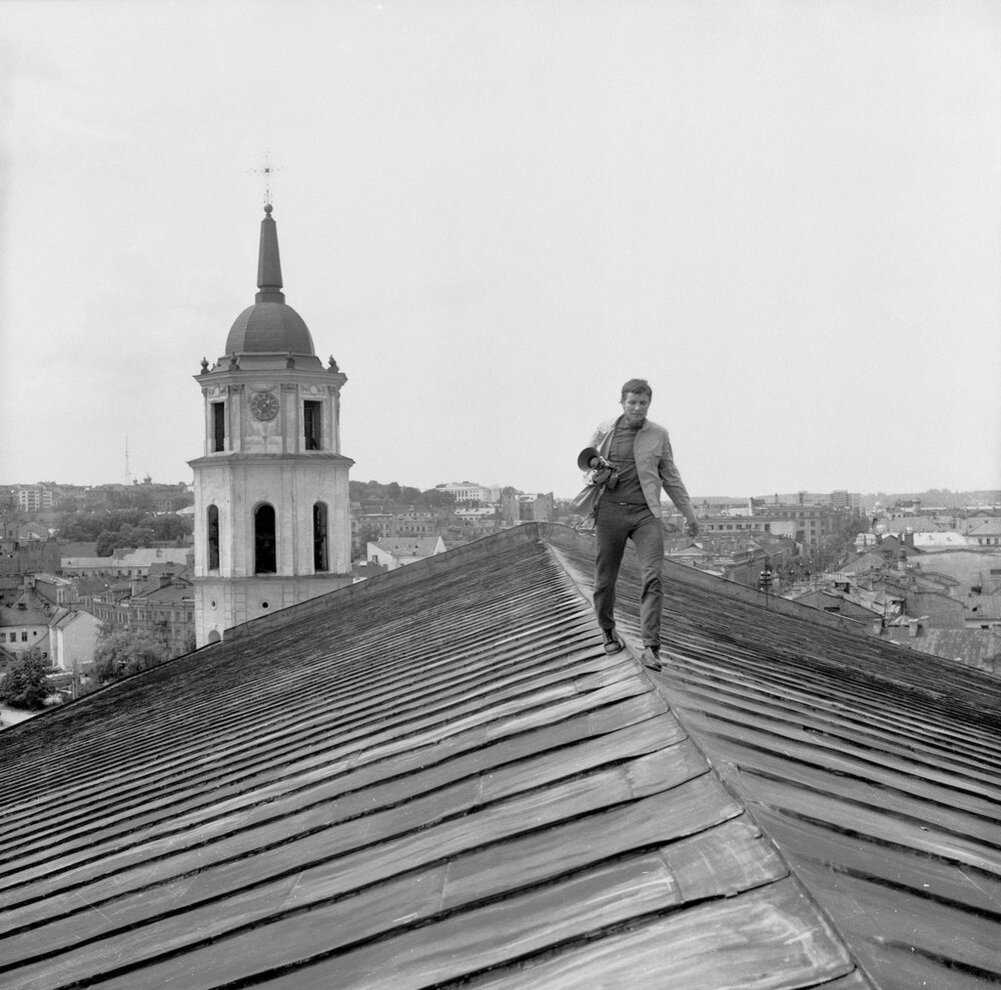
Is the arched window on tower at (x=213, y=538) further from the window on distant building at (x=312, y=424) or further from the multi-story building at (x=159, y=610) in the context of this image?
the multi-story building at (x=159, y=610)

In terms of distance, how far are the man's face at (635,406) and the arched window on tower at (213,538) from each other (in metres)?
35.9

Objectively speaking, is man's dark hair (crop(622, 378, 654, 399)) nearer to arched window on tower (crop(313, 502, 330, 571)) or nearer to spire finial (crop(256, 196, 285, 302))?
arched window on tower (crop(313, 502, 330, 571))

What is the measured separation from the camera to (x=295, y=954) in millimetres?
3750

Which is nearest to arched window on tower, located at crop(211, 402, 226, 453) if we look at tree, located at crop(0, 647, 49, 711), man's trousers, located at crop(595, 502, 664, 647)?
tree, located at crop(0, 647, 49, 711)

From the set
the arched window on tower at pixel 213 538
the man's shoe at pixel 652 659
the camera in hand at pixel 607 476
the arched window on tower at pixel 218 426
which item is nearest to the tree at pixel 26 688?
the arched window on tower at pixel 213 538

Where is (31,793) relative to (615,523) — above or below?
below

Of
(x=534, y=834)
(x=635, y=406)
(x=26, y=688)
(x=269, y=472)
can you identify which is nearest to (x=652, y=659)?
(x=635, y=406)

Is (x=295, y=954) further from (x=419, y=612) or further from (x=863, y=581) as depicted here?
(x=863, y=581)

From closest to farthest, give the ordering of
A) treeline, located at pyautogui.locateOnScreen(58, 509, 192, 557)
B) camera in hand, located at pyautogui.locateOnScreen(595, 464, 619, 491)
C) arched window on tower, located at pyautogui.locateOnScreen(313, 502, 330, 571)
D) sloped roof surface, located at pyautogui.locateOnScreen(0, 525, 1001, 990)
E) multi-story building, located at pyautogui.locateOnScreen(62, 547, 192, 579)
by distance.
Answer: sloped roof surface, located at pyautogui.locateOnScreen(0, 525, 1001, 990) → camera in hand, located at pyautogui.locateOnScreen(595, 464, 619, 491) → arched window on tower, located at pyautogui.locateOnScreen(313, 502, 330, 571) → multi-story building, located at pyautogui.locateOnScreen(62, 547, 192, 579) → treeline, located at pyautogui.locateOnScreen(58, 509, 192, 557)

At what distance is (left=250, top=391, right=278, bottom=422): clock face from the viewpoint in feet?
131

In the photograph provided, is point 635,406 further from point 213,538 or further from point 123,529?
point 123,529

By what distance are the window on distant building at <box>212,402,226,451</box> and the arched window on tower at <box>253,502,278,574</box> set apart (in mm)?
2402

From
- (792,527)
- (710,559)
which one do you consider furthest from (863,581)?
(792,527)

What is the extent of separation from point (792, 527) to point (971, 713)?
17233 cm
